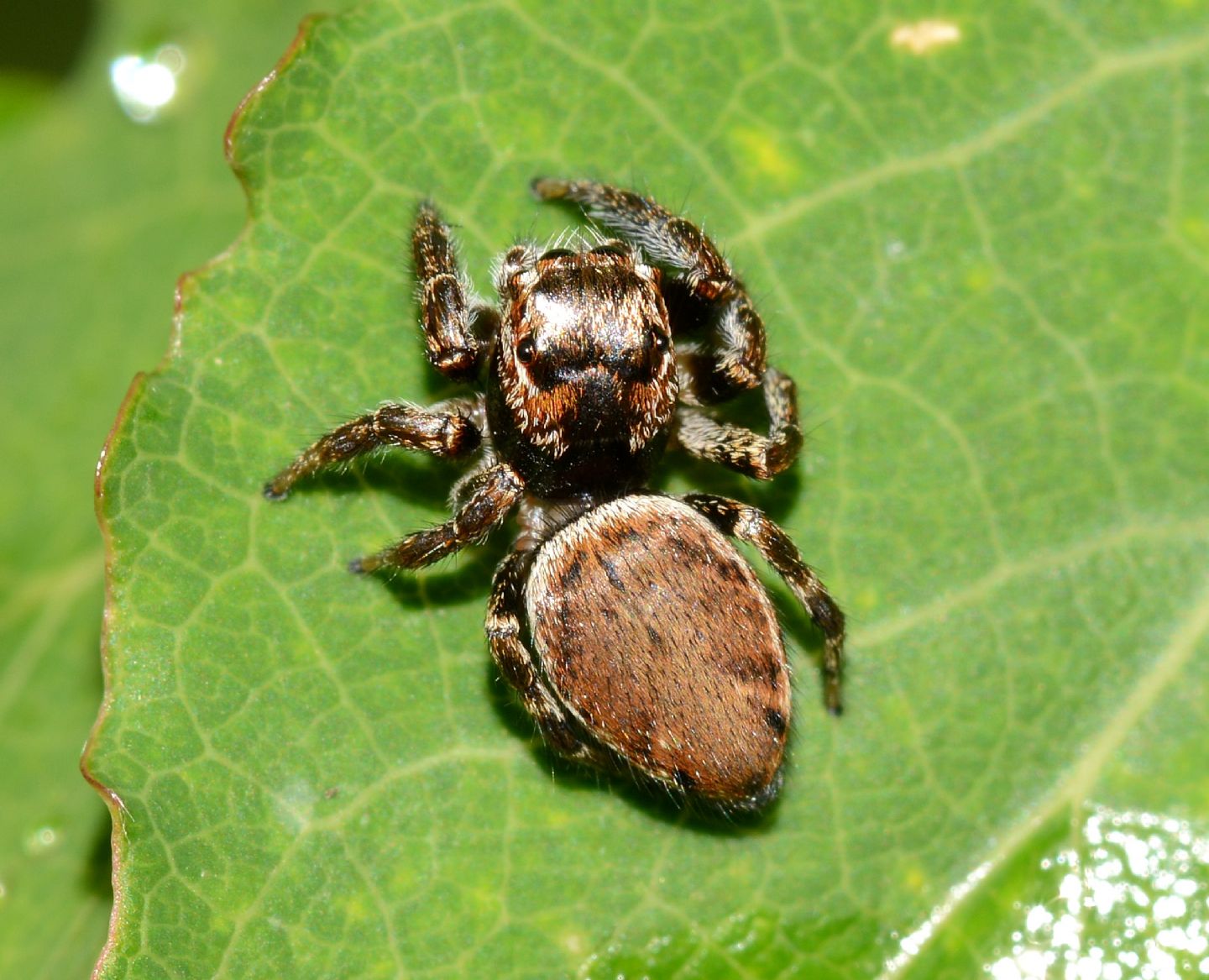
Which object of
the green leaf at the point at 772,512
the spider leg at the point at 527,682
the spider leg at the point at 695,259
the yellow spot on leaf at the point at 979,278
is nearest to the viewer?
the green leaf at the point at 772,512

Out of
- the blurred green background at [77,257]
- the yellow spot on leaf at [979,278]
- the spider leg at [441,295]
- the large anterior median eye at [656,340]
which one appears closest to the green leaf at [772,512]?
the yellow spot on leaf at [979,278]

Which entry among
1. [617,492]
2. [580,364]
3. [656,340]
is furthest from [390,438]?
[656,340]

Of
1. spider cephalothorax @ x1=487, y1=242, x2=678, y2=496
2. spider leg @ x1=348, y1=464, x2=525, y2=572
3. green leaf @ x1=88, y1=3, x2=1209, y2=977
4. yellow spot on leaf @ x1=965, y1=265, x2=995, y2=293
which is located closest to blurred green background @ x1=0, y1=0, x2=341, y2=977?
green leaf @ x1=88, y1=3, x2=1209, y2=977

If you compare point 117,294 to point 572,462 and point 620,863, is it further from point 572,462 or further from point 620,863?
point 620,863

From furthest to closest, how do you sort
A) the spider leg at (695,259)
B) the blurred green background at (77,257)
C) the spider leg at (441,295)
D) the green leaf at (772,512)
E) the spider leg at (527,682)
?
the blurred green background at (77,257), the spider leg at (695,259), the spider leg at (441,295), the spider leg at (527,682), the green leaf at (772,512)

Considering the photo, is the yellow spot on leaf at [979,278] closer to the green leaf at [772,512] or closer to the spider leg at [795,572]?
the green leaf at [772,512]

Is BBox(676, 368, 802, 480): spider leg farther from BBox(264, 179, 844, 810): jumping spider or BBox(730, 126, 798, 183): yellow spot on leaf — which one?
BBox(730, 126, 798, 183): yellow spot on leaf
